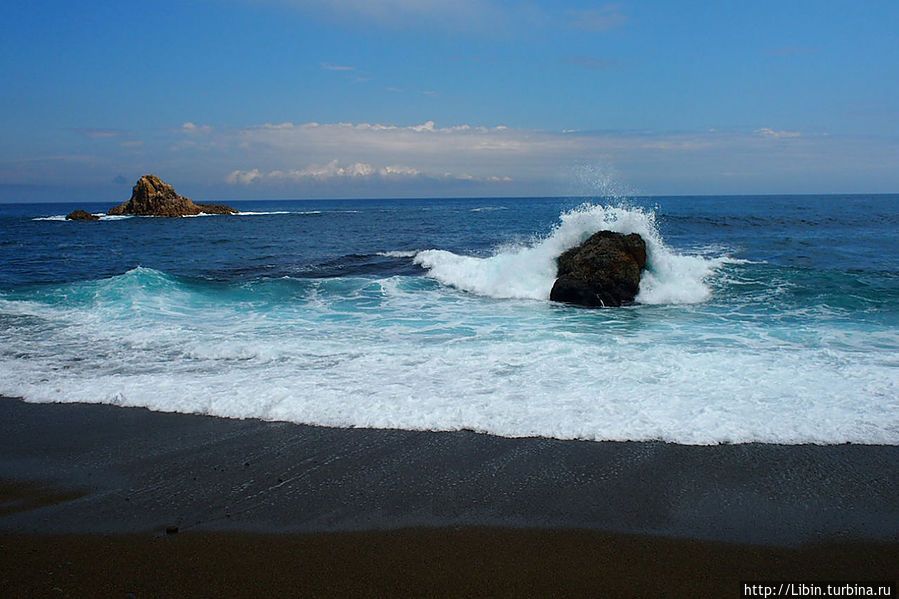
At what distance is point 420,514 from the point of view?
12.4 ft

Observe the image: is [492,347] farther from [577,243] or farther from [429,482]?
[577,243]

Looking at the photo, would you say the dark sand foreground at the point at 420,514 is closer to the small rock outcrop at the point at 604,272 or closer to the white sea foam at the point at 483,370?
the white sea foam at the point at 483,370

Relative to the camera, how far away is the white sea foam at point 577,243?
12.2m

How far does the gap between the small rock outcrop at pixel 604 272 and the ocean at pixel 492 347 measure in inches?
17.2

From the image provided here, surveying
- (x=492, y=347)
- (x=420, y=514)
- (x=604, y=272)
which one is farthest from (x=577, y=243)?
(x=420, y=514)

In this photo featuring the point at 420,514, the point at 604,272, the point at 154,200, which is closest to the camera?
the point at 420,514

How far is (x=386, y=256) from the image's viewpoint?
21500 mm

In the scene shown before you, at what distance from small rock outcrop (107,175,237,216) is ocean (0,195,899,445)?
157 feet

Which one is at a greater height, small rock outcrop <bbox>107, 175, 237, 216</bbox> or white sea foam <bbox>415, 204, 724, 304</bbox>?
small rock outcrop <bbox>107, 175, 237, 216</bbox>

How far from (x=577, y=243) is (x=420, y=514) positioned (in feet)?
34.9

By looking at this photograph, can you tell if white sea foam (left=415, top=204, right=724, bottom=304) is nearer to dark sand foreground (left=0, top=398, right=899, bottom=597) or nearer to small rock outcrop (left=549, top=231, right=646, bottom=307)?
small rock outcrop (left=549, top=231, right=646, bottom=307)

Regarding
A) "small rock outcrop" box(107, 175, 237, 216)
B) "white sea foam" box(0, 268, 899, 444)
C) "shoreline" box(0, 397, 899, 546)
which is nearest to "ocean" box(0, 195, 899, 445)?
"white sea foam" box(0, 268, 899, 444)

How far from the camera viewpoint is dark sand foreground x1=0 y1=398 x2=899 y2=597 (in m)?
3.12

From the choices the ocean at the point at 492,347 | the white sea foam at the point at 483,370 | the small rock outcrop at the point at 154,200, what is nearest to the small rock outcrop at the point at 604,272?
the ocean at the point at 492,347
